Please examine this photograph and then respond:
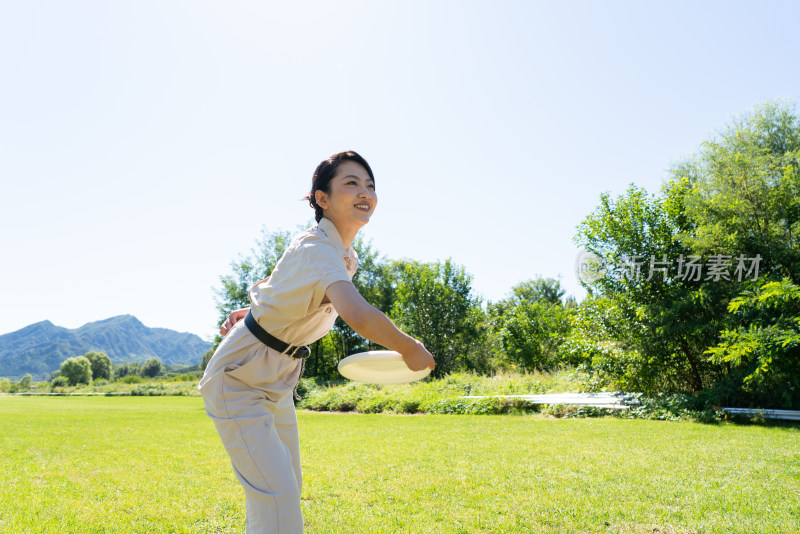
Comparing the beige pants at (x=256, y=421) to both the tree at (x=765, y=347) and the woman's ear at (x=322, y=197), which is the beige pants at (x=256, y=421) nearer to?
the woman's ear at (x=322, y=197)

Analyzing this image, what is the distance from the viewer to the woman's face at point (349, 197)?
238cm

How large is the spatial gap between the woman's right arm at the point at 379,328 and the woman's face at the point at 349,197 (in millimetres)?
652

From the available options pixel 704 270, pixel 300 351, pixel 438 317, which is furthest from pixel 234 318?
pixel 438 317

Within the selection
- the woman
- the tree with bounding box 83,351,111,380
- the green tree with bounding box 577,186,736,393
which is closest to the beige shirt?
the woman

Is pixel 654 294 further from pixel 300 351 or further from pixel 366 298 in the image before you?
pixel 366 298

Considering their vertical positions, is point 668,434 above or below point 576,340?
below

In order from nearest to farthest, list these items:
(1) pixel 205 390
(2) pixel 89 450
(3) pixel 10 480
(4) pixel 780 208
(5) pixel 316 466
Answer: (1) pixel 205 390, (3) pixel 10 480, (5) pixel 316 466, (2) pixel 89 450, (4) pixel 780 208

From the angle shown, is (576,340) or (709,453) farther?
(576,340)

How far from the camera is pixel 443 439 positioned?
942cm

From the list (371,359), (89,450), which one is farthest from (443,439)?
(371,359)

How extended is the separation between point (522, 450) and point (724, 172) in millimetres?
9996

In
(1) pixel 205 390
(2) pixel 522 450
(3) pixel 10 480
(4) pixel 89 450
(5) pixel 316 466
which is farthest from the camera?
(4) pixel 89 450

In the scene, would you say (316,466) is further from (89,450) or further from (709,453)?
(709,453)

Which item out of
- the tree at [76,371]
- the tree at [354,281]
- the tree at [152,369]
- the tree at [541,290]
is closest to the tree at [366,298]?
the tree at [354,281]
